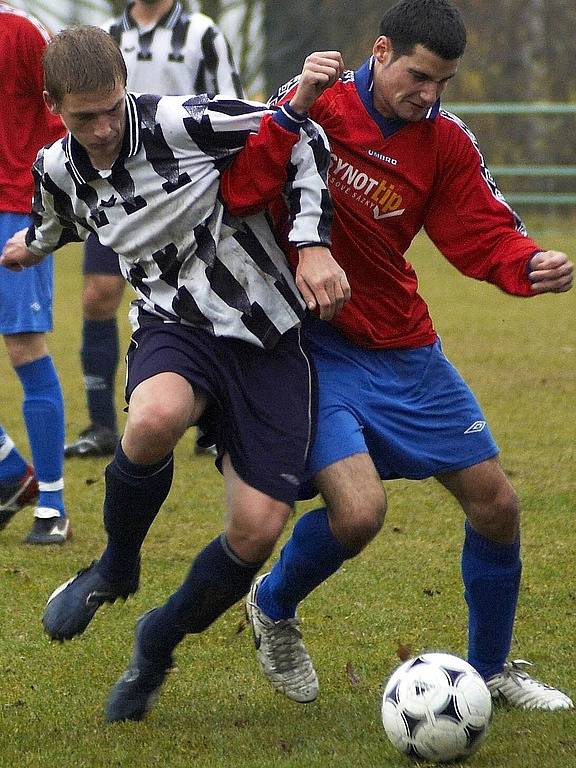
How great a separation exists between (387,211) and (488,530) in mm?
851

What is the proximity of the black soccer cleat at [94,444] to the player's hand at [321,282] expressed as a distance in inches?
142

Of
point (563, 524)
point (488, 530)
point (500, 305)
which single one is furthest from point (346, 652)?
point (500, 305)

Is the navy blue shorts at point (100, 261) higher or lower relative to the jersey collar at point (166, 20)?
lower

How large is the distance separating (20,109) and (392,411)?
7.54 feet

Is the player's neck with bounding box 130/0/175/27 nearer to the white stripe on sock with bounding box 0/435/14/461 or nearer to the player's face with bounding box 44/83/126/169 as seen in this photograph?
the white stripe on sock with bounding box 0/435/14/461

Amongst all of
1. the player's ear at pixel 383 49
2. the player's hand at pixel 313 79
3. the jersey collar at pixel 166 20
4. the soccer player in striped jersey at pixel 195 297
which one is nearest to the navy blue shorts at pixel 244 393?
the soccer player in striped jersey at pixel 195 297

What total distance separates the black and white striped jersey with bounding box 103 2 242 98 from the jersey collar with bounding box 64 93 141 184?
3.19m

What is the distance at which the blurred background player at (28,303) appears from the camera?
5016 mm

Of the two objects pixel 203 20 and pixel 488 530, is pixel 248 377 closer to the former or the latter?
pixel 488 530

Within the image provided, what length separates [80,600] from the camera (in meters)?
3.31

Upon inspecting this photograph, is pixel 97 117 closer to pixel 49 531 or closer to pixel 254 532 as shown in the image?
pixel 254 532

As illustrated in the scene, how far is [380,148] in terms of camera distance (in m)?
3.50

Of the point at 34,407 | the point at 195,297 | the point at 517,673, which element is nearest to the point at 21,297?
the point at 34,407

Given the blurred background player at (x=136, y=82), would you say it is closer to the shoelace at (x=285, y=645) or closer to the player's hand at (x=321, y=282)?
the shoelace at (x=285, y=645)
